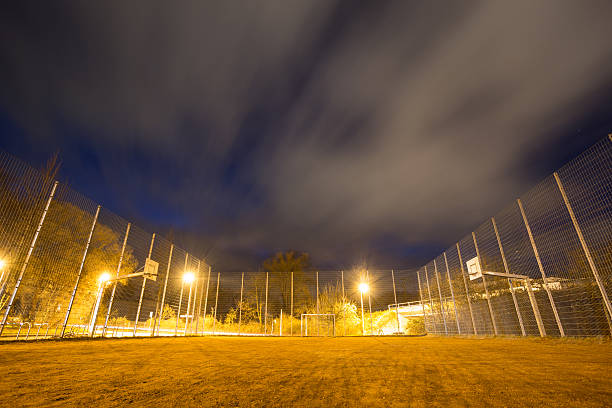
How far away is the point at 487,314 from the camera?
26.9 ft

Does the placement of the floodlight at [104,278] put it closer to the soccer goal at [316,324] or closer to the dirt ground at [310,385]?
the dirt ground at [310,385]

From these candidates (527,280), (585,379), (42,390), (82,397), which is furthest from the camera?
(527,280)

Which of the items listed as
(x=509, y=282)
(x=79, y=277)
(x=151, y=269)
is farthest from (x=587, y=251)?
(x=151, y=269)

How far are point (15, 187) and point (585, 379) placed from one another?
8.19 m

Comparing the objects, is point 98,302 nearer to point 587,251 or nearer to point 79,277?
point 79,277

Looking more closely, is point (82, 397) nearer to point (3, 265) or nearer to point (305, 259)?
point (3, 265)

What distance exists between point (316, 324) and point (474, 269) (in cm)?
961

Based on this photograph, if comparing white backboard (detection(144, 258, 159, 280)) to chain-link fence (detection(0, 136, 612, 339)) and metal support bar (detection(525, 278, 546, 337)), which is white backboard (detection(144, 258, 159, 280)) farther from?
metal support bar (detection(525, 278, 546, 337))

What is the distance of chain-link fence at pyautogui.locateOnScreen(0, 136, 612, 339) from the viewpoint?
495 cm

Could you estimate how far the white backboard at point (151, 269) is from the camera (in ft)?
30.1

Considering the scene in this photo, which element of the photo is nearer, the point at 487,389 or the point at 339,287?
the point at 487,389

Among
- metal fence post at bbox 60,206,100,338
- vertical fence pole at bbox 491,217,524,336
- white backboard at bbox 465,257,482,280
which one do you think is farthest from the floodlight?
white backboard at bbox 465,257,482,280

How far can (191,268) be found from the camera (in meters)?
12.8

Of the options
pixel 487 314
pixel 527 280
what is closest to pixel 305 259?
pixel 487 314
